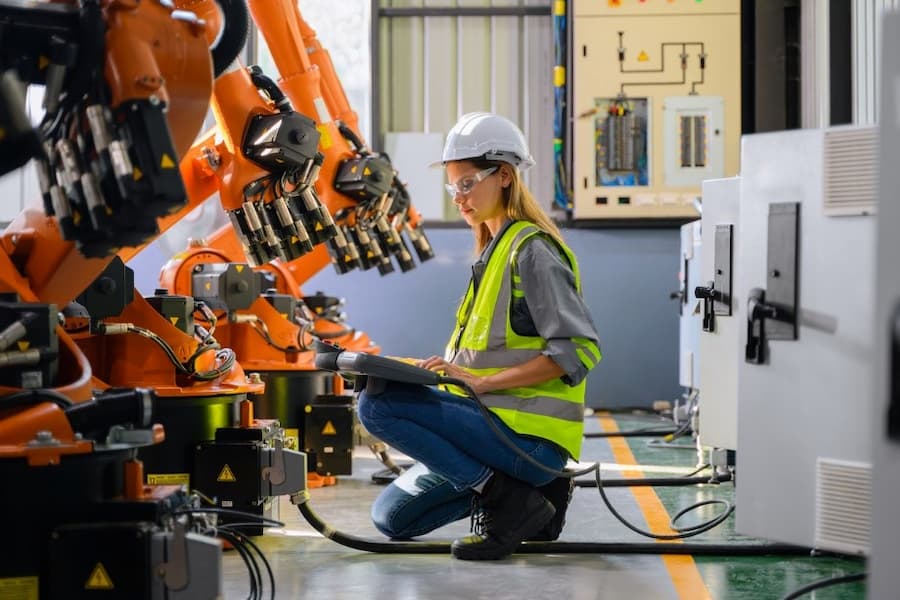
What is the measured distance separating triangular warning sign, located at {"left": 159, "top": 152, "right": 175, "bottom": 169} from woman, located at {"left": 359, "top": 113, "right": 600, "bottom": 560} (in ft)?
4.40

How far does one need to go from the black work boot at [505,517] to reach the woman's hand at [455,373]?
0.31 metres

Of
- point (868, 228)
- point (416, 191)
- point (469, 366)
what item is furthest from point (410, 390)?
point (416, 191)

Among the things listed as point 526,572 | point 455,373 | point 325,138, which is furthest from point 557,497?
point 325,138

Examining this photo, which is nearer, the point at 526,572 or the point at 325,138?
the point at 526,572

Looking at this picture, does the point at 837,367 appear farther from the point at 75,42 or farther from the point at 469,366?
the point at 75,42

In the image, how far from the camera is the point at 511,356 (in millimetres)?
3914

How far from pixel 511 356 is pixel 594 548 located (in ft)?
2.45

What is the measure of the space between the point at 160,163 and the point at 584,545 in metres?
2.15

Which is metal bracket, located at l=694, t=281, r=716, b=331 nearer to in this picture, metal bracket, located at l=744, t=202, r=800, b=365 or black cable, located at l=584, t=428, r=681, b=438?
metal bracket, located at l=744, t=202, r=800, b=365

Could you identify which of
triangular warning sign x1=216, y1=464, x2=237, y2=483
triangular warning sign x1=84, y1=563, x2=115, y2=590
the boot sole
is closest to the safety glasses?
the boot sole

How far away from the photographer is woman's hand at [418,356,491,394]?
3.81 m

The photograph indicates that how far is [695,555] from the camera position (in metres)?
4.05

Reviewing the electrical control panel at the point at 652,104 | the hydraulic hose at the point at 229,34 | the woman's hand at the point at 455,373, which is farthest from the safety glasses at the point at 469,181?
the electrical control panel at the point at 652,104

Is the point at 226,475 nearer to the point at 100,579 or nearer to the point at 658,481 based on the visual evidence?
the point at 100,579
